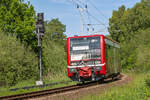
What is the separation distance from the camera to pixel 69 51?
746 inches

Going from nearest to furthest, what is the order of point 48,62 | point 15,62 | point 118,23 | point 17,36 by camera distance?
point 15,62 → point 17,36 → point 48,62 → point 118,23

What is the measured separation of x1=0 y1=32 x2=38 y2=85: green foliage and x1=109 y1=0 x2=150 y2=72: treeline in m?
15.4

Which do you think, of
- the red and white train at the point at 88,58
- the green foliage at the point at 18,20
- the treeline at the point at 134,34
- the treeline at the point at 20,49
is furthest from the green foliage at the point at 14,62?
the treeline at the point at 134,34

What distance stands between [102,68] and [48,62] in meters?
20.3

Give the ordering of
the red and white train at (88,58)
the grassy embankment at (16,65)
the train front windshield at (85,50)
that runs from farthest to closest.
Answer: the grassy embankment at (16,65) → the train front windshield at (85,50) → the red and white train at (88,58)

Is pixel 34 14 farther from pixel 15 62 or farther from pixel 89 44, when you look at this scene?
pixel 89 44

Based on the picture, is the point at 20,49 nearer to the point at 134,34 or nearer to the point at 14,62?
the point at 14,62

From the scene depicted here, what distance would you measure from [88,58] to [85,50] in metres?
0.58

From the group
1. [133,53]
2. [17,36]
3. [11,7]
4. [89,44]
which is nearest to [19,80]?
[17,36]

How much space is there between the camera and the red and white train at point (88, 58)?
18219mm

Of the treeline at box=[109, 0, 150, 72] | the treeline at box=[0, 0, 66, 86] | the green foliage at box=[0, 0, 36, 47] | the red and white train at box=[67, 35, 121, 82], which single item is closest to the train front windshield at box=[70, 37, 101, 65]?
the red and white train at box=[67, 35, 121, 82]

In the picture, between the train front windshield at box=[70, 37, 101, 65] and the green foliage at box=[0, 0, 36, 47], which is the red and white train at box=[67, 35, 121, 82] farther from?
the green foliage at box=[0, 0, 36, 47]

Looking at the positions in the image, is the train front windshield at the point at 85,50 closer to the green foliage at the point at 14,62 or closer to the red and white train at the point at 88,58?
the red and white train at the point at 88,58

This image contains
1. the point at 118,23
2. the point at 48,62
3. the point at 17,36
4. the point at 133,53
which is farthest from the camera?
the point at 118,23
